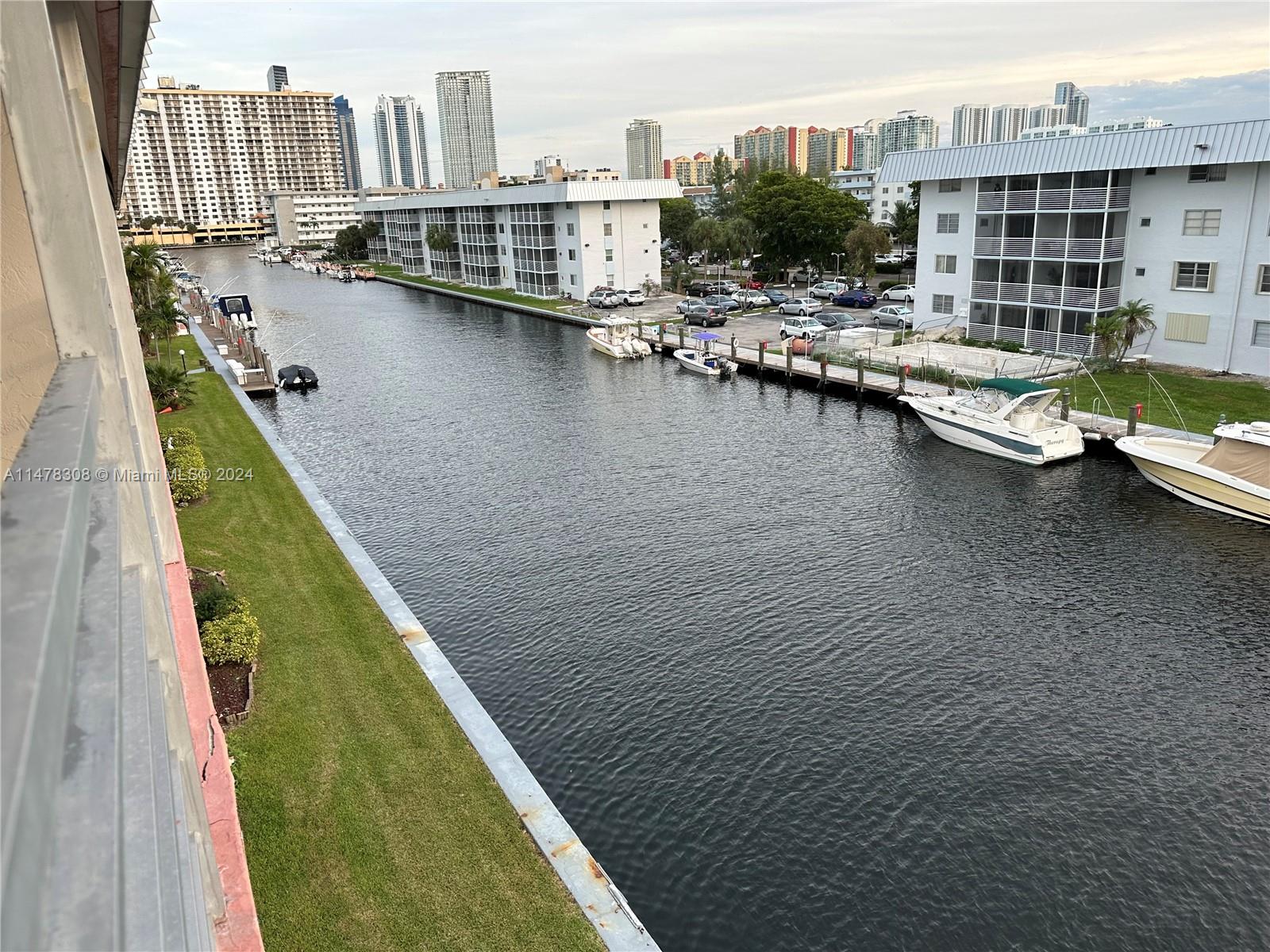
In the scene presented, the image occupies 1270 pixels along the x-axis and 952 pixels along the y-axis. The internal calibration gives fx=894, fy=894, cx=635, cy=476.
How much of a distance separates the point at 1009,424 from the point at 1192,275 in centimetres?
1562

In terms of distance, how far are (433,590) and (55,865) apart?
22.7m

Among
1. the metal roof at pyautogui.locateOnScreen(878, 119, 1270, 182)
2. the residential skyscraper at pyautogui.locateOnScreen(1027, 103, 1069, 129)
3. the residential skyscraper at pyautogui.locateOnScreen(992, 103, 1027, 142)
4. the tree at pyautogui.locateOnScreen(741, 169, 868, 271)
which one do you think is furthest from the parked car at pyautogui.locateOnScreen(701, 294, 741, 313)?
the residential skyscraper at pyautogui.locateOnScreen(992, 103, 1027, 142)

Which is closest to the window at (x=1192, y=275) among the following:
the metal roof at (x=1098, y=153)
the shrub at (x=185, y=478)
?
the metal roof at (x=1098, y=153)

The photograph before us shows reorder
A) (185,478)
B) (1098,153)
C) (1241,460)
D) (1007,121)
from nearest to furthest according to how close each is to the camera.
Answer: (185,478)
(1241,460)
(1098,153)
(1007,121)

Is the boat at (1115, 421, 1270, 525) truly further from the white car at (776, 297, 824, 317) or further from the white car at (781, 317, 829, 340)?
the white car at (776, 297, 824, 317)

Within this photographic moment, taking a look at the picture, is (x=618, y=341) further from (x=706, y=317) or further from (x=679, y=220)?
(x=679, y=220)

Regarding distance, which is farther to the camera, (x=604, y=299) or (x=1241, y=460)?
(x=604, y=299)

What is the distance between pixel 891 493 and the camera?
31281mm

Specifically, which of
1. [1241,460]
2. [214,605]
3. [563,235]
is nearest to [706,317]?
[563,235]

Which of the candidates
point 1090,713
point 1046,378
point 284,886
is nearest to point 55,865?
point 284,886

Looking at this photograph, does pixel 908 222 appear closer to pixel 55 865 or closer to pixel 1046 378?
pixel 1046 378

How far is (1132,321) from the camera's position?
137 feet

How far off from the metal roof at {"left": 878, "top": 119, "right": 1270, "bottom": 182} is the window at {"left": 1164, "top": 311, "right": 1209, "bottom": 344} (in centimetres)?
683

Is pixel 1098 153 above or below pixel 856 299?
above
